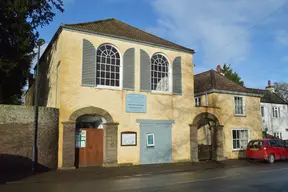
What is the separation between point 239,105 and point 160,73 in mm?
8046

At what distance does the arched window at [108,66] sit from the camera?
17.6 meters

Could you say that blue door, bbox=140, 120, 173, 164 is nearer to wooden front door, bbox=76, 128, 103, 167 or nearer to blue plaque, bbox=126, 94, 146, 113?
blue plaque, bbox=126, 94, 146, 113

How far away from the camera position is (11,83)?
21141 mm

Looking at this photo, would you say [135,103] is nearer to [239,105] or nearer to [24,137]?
[24,137]

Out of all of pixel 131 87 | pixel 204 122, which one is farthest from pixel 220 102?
pixel 131 87

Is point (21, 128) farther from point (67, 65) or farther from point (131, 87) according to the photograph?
point (131, 87)

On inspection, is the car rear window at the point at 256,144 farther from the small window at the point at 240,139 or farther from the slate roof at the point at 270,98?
the slate roof at the point at 270,98

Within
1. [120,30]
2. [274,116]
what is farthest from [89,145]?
[274,116]

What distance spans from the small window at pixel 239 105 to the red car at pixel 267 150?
316 cm

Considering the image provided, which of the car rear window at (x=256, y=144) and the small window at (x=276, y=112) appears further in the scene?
the small window at (x=276, y=112)

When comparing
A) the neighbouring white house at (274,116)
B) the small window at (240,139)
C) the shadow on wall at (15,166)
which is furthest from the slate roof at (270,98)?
the shadow on wall at (15,166)

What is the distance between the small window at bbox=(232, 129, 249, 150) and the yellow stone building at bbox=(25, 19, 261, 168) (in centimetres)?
14

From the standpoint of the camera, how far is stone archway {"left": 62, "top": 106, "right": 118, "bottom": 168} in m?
15.4

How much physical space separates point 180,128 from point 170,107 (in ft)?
5.50
